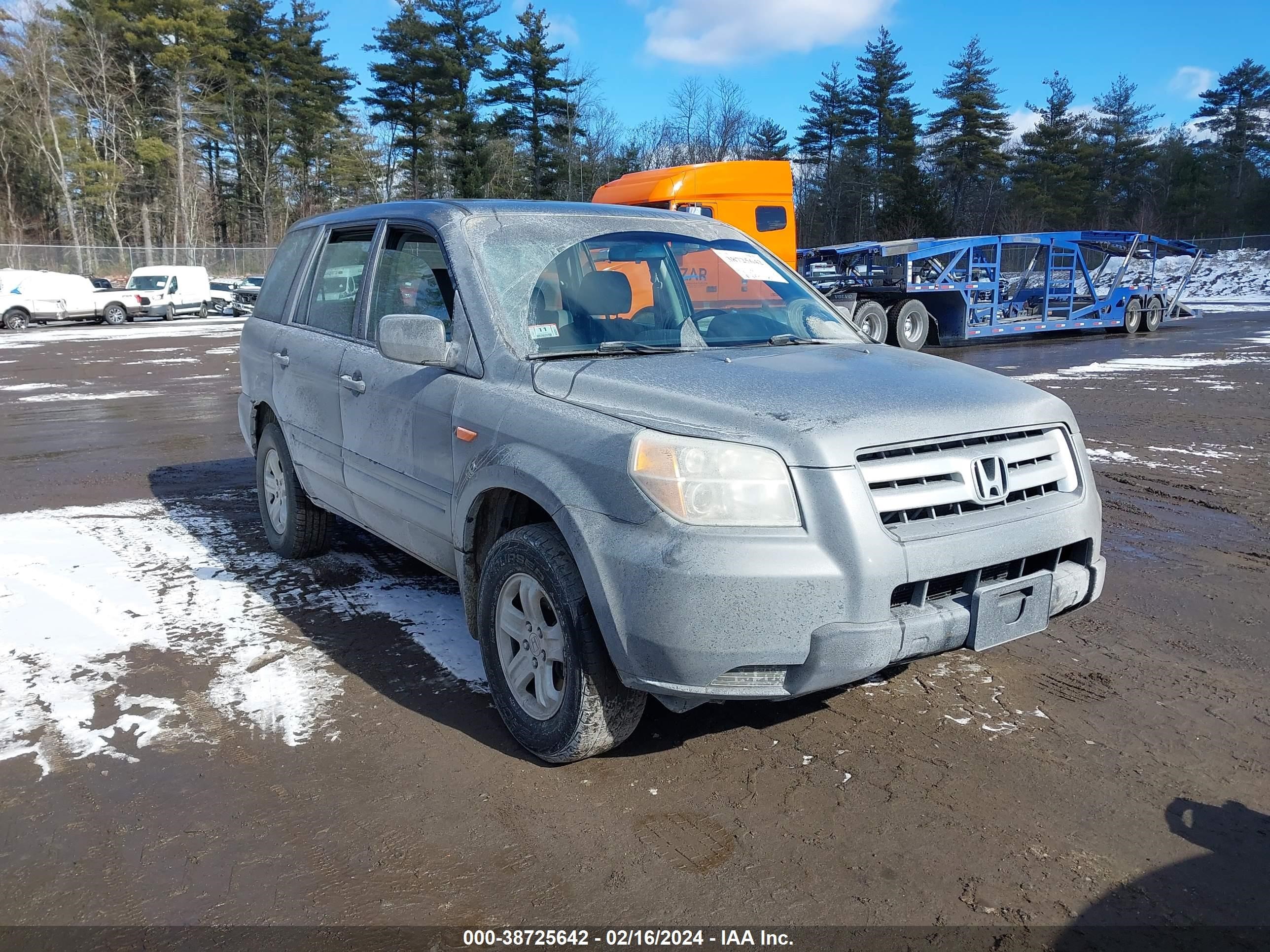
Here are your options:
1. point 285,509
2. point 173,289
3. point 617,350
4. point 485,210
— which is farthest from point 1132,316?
point 173,289

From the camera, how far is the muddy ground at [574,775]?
2631mm

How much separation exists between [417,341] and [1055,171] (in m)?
63.9

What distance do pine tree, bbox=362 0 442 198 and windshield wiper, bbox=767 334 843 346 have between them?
5031 cm

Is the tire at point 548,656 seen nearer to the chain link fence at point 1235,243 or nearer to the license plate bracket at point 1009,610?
the license plate bracket at point 1009,610

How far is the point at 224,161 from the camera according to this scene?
59562 mm

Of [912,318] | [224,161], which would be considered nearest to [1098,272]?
[912,318]

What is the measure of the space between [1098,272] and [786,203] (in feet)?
38.6

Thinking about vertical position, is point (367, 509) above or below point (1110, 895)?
above

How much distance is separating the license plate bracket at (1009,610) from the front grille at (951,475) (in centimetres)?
25

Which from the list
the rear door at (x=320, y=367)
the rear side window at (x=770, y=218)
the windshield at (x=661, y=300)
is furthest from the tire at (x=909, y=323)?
the rear door at (x=320, y=367)

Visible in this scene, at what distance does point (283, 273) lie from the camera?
5652 millimetres

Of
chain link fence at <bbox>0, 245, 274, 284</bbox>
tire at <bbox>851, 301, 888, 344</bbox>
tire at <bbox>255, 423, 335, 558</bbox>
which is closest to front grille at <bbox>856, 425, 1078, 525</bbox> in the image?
tire at <bbox>255, 423, 335, 558</bbox>

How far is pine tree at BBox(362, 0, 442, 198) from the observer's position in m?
49.7

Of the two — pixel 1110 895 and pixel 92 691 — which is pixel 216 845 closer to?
pixel 92 691
